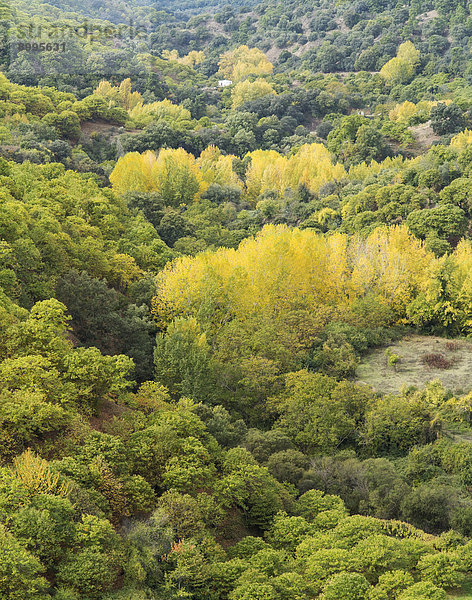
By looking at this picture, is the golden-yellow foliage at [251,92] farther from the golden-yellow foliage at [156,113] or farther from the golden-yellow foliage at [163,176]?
the golden-yellow foliage at [163,176]

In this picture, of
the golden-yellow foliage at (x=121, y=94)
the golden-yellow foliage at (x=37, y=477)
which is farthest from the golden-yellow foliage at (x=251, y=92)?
the golden-yellow foliage at (x=37, y=477)

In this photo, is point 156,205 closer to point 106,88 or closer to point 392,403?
point 392,403

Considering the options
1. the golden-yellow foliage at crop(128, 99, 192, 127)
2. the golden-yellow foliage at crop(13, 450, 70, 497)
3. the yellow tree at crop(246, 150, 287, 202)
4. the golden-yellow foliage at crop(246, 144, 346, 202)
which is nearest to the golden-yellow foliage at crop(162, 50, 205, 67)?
the golden-yellow foliage at crop(128, 99, 192, 127)

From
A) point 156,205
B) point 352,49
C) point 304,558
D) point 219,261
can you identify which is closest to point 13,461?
point 304,558

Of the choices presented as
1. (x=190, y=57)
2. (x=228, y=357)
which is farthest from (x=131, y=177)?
(x=190, y=57)

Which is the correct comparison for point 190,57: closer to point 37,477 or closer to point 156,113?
point 156,113

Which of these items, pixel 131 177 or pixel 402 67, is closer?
pixel 131 177
